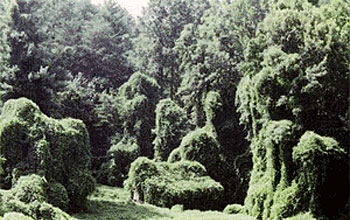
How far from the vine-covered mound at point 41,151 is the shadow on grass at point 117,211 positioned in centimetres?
74

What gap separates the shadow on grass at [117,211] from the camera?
10897 mm

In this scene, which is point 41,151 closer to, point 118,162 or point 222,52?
point 118,162

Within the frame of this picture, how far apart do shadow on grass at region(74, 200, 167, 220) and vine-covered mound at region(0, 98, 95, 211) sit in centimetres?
74

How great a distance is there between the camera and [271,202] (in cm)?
1133

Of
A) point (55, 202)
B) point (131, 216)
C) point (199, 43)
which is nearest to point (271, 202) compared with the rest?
point (131, 216)

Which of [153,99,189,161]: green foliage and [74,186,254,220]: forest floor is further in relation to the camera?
[153,99,189,161]: green foliage

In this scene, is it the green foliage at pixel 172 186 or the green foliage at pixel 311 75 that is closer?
the green foliage at pixel 311 75

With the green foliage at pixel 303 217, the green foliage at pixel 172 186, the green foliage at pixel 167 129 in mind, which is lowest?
the green foliage at pixel 303 217

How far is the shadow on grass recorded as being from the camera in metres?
10.9

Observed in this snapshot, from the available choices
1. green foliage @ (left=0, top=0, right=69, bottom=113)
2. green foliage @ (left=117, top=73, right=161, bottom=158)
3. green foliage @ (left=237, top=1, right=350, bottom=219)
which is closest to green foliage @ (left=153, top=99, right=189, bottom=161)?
green foliage @ (left=117, top=73, right=161, bottom=158)

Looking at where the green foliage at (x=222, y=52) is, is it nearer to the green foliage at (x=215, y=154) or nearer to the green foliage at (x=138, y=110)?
the green foliage at (x=215, y=154)

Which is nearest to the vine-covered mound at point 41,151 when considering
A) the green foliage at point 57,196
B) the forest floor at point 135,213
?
the green foliage at point 57,196

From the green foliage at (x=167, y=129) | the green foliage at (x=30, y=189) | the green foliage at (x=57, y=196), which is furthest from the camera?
the green foliage at (x=167, y=129)

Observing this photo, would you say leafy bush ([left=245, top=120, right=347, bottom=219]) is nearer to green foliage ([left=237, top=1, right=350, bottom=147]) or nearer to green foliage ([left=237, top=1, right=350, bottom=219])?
green foliage ([left=237, top=1, right=350, bottom=219])
